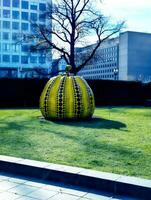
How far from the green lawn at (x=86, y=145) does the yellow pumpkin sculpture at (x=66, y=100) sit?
46.3 inches

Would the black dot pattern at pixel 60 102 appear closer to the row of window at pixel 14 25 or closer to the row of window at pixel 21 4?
the row of window at pixel 21 4

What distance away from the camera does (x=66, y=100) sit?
40.8 feet

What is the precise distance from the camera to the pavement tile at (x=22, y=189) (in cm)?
517

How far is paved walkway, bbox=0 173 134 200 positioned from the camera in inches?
195

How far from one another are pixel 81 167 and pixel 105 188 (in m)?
0.88

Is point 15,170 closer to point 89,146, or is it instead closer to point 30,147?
point 30,147

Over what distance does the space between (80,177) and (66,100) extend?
23.1 feet

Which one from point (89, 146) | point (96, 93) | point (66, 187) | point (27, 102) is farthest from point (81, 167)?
point (96, 93)

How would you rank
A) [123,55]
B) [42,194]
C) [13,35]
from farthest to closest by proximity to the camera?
[123,55] → [13,35] → [42,194]

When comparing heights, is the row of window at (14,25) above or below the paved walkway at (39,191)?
above

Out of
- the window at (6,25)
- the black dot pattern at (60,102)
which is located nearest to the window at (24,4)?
the window at (6,25)

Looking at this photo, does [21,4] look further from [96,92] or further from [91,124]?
[91,124]

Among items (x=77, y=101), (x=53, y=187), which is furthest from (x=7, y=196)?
(x=77, y=101)

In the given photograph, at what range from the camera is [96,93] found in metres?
26.3
